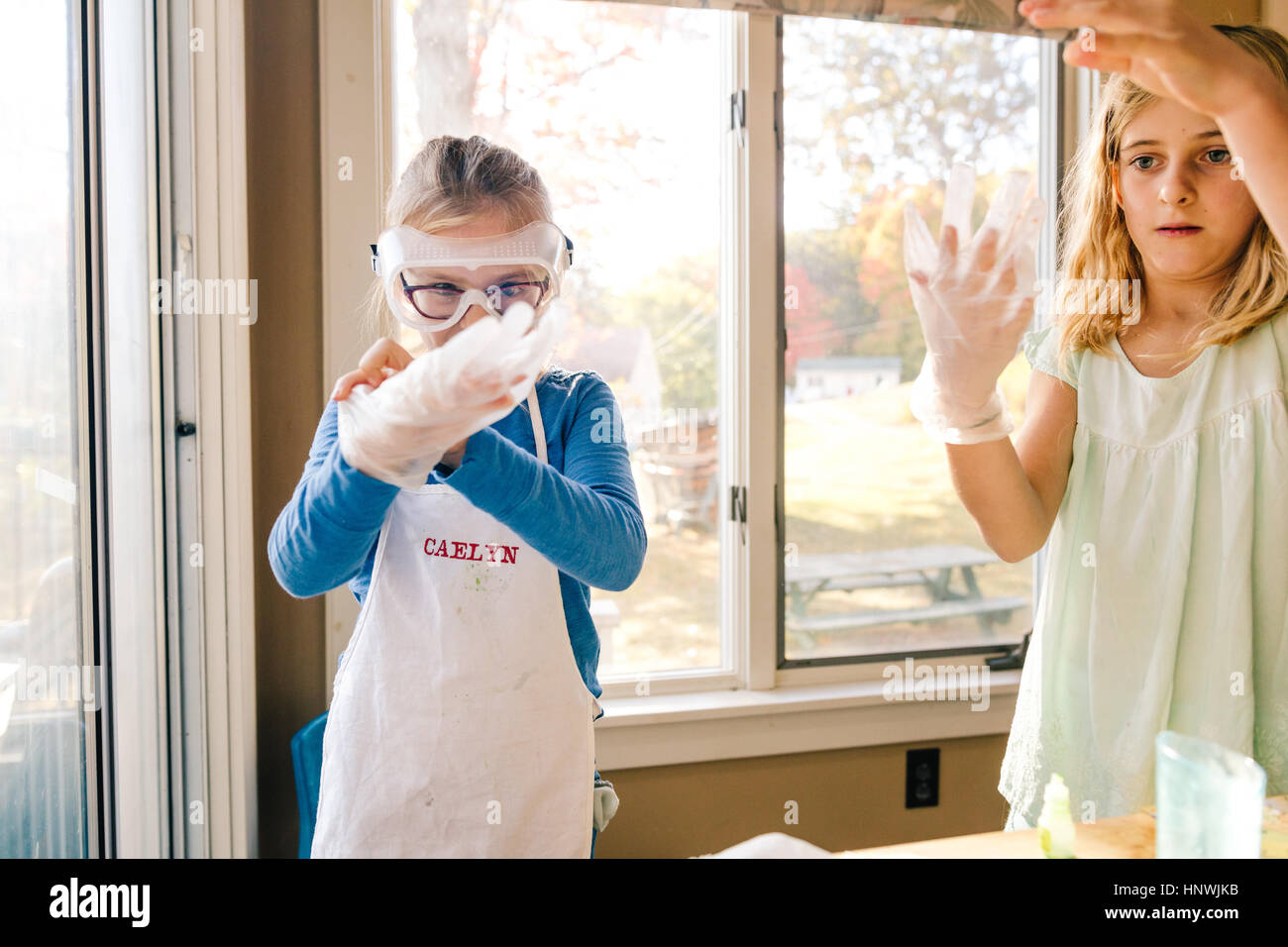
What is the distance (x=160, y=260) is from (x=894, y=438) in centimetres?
152

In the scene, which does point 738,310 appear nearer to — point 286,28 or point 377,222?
point 377,222

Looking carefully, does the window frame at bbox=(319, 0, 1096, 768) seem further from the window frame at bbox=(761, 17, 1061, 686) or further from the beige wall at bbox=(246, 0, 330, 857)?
the beige wall at bbox=(246, 0, 330, 857)

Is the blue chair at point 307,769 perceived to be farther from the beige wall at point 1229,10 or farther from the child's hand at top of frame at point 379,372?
the beige wall at point 1229,10

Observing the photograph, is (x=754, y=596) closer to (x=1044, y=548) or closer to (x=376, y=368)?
(x=1044, y=548)

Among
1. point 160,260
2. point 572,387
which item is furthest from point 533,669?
point 160,260

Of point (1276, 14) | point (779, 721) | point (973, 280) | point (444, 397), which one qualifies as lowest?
point (779, 721)

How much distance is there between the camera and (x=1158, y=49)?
31.8 inches

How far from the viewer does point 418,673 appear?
103 cm

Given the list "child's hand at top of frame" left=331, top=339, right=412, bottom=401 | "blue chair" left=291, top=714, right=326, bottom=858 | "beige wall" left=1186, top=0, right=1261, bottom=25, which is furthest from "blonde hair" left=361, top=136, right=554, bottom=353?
"beige wall" left=1186, top=0, right=1261, bottom=25

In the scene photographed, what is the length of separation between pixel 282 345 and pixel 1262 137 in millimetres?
1523

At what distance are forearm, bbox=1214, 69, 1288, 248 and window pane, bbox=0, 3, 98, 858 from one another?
1254 millimetres

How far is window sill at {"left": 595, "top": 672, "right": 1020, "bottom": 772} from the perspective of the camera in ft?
6.07
